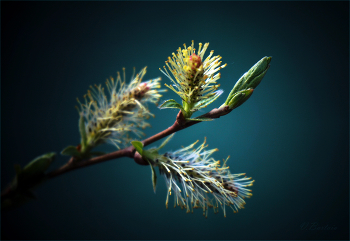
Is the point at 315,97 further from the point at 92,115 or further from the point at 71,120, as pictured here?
the point at 71,120

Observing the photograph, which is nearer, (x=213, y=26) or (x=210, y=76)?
(x=210, y=76)

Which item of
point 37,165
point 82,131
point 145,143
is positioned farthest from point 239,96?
point 37,165

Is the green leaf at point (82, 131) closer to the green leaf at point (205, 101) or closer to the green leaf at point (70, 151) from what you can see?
the green leaf at point (70, 151)

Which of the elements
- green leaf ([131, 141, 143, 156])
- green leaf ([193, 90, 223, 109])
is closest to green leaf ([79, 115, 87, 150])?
green leaf ([131, 141, 143, 156])

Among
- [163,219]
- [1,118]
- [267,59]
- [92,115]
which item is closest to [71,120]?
[1,118]

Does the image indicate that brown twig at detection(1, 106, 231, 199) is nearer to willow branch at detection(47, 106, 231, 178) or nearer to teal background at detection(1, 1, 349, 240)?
willow branch at detection(47, 106, 231, 178)
